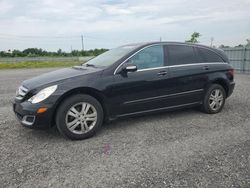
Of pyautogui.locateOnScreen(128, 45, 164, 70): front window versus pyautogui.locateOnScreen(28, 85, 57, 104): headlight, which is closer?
pyautogui.locateOnScreen(28, 85, 57, 104): headlight

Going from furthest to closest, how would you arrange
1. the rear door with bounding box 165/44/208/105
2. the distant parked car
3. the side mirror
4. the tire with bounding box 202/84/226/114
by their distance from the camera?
the tire with bounding box 202/84/226/114, the rear door with bounding box 165/44/208/105, the side mirror, the distant parked car

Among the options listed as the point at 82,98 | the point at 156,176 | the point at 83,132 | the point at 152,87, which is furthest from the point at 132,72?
the point at 156,176

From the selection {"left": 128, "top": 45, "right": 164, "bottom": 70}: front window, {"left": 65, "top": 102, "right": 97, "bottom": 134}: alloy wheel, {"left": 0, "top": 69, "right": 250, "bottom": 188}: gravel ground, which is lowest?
{"left": 0, "top": 69, "right": 250, "bottom": 188}: gravel ground

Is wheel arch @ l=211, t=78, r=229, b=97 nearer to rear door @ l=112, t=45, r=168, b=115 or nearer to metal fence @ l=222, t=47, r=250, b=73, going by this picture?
rear door @ l=112, t=45, r=168, b=115

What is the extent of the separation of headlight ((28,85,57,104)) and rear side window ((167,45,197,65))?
2.31 m

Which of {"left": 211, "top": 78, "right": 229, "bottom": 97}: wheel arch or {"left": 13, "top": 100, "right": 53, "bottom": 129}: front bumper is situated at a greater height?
{"left": 211, "top": 78, "right": 229, "bottom": 97}: wheel arch

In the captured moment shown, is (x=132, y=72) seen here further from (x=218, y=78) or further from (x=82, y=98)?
(x=218, y=78)

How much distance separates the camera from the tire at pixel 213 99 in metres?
4.92

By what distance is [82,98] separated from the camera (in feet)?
12.0

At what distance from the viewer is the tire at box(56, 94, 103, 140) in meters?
3.55

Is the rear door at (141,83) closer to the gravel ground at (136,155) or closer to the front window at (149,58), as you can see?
the front window at (149,58)

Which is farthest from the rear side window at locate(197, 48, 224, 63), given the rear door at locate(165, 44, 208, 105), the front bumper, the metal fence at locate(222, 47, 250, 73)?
the metal fence at locate(222, 47, 250, 73)

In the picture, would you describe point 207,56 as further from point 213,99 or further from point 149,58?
point 149,58

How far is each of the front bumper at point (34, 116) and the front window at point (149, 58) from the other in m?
1.68
